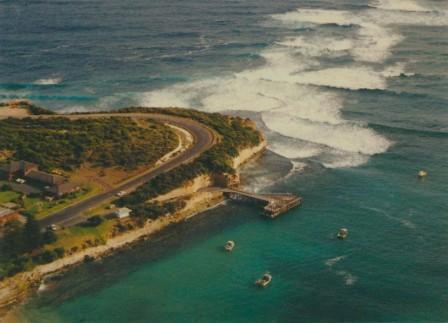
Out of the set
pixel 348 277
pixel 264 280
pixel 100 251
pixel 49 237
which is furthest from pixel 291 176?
pixel 49 237

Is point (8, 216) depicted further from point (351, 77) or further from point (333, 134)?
point (351, 77)

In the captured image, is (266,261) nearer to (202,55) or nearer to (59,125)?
(59,125)

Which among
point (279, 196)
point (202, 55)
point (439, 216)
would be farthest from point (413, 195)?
point (202, 55)

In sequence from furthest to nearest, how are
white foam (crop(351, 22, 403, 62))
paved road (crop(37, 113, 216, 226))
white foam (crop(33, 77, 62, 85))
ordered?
white foam (crop(351, 22, 403, 62))
white foam (crop(33, 77, 62, 85))
paved road (crop(37, 113, 216, 226))

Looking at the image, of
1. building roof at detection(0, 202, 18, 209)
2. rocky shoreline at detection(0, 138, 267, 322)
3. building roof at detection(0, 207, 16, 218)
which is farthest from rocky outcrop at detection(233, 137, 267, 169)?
building roof at detection(0, 207, 16, 218)

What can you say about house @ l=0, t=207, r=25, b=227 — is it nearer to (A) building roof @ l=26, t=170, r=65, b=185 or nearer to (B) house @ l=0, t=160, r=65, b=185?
(A) building roof @ l=26, t=170, r=65, b=185

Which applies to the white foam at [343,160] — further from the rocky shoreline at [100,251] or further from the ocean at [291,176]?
the rocky shoreline at [100,251]
